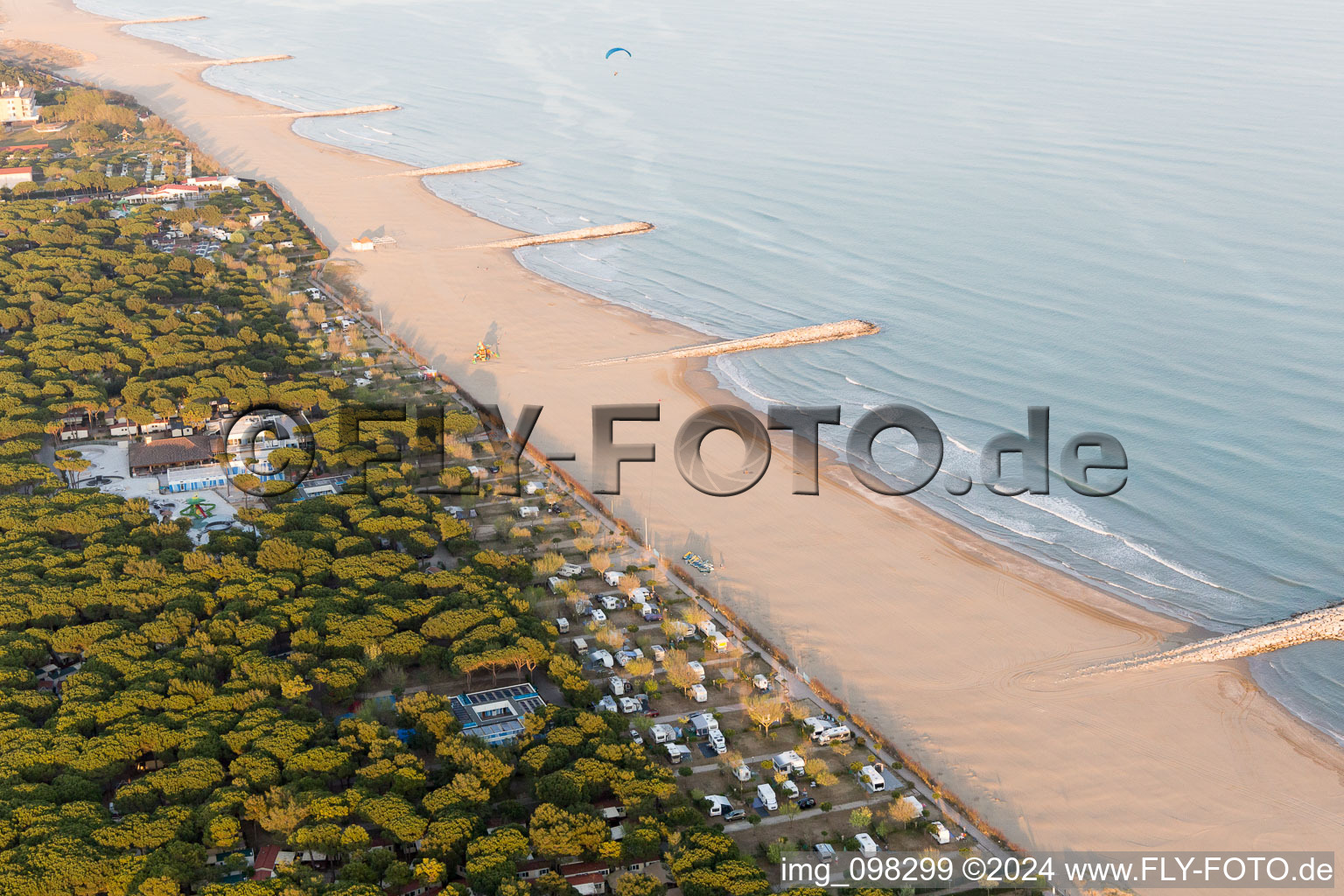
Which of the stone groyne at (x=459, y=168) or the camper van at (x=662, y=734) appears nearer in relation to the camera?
the camper van at (x=662, y=734)

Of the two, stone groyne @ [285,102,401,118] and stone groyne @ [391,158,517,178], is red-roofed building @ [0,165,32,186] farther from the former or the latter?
stone groyne @ [285,102,401,118]

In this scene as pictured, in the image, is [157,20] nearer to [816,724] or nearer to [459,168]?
[459,168]

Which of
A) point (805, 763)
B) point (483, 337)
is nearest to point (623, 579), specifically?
point (805, 763)

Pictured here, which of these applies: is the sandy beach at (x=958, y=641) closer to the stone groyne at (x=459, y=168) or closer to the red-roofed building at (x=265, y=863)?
the red-roofed building at (x=265, y=863)

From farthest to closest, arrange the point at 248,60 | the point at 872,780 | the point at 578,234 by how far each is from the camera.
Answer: the point at 248,60, the point at 578,234, the point at 872,780

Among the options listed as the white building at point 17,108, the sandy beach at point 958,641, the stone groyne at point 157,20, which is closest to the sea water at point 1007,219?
the sandy beach at point 958,641

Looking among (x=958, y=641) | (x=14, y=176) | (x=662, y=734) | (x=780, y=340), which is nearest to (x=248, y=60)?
(x=14, y=176)
